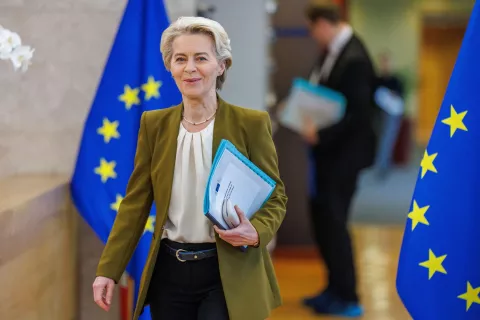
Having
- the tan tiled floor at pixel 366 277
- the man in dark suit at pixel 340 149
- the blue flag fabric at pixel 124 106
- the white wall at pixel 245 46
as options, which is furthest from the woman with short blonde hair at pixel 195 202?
the white wall at pixel 245 46

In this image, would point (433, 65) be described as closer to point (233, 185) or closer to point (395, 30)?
point (395, 30)

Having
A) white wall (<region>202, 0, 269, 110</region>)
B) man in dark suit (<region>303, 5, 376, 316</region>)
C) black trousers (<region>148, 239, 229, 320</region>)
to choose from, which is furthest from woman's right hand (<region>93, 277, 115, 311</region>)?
white wall (<region>202, 0, 269, 110</region>)

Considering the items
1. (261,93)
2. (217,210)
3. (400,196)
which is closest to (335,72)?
(261,93)

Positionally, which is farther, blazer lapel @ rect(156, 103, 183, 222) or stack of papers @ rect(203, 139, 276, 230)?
blazer lapel @ rect(156, 103, 183, 222)

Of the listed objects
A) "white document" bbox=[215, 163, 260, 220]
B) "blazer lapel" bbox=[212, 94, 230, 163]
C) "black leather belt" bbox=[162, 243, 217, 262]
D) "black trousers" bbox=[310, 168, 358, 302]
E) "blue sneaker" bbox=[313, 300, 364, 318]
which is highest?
"blazer lapel" bbox=[212, 94, 230, 163]

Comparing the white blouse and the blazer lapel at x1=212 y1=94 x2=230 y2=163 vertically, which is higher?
the blazer lapel at x1=212 y1=94 x2=230 y2=163

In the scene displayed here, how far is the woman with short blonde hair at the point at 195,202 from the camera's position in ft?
6.94

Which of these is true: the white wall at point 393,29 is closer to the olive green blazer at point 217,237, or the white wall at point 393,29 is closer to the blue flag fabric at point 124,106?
the blue flag fabric at point 124,106

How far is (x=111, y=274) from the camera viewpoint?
2227 mm

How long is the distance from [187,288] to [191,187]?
0.89 ft

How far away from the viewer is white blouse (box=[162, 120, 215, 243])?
214 centimetres

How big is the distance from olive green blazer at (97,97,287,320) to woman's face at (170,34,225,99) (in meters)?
0.11

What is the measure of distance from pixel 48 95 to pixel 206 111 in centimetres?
155

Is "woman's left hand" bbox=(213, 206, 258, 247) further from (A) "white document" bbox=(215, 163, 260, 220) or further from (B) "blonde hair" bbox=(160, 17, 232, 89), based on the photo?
(B) "blonde hair" bbox=(160, 17, 232, 89)
